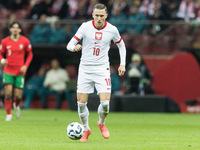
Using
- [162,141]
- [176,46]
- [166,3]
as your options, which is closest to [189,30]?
[176,46]

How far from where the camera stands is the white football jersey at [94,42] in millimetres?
10133

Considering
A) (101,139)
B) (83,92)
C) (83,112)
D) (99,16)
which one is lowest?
(101,139)

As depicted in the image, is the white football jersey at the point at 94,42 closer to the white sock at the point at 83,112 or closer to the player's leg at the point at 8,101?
the white sock at the point at 83,112

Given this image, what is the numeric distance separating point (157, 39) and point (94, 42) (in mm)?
10950

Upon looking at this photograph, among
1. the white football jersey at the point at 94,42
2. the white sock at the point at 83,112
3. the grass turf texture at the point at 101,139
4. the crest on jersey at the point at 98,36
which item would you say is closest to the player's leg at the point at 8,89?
the grass turf texture at the point at 101,139

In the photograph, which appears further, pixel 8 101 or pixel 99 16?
pixel 8 101

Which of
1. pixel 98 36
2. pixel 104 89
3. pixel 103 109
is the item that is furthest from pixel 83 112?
pixel 98 36

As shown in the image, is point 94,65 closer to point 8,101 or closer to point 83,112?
point 83,112

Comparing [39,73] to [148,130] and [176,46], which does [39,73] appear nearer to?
[176,46]

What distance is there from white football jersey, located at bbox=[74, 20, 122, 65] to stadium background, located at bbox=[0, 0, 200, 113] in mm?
10693

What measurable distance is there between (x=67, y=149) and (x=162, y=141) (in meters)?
2.40

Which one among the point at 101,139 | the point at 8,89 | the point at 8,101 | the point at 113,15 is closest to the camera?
the point at 101,139

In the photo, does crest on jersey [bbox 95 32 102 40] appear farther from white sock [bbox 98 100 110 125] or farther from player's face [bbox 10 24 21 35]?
player's face [bbox 10 24 21 35]

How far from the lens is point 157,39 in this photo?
2086 centimetres
